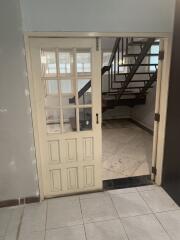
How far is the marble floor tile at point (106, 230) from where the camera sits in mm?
1862

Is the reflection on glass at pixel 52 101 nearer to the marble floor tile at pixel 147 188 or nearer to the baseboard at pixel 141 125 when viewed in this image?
the marble floor tile at pixel 147 188

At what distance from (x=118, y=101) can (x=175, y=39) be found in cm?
322

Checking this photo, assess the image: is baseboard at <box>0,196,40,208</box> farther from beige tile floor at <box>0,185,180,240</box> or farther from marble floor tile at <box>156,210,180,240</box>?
marble floor tile at <box>156,210,180,240</box>

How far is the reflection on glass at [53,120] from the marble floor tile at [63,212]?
90 centimetres

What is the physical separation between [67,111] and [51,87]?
0.33 meters

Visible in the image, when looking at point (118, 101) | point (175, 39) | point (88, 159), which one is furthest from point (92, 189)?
point (118, 101)

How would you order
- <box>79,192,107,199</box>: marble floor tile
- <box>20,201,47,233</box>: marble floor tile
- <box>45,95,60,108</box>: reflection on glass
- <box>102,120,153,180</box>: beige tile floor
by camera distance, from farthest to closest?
1. <box>102,120,153,180</box>: beige tile floor
2. <box>79,192,107,199</box>: marble floor tile
3. <box>45,95,60,108</box>: reflection on glass
4. <box>20,201,47,233</box>: marble floor tile

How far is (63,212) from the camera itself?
222 centimetres

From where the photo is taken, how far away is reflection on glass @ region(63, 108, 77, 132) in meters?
2.28

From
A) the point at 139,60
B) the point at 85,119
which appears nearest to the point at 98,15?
the point at 85,119

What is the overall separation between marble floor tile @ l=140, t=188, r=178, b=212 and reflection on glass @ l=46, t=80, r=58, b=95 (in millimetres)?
1712

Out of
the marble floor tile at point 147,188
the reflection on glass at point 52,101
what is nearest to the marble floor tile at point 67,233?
the marble floor tile at point 147,188

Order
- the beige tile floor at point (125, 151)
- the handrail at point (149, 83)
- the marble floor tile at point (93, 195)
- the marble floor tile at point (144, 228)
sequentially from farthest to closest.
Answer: the handrail at point (149, 83) → the beige tile floor at point (125, 151) → the marble floor tile at point (93, 195) → the marble floor tile at point (144, 228)

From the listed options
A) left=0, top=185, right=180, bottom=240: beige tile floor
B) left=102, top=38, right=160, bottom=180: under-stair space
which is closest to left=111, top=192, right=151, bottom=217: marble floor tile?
left=0, top=185, right=180, bottom=240: beige tile floor
